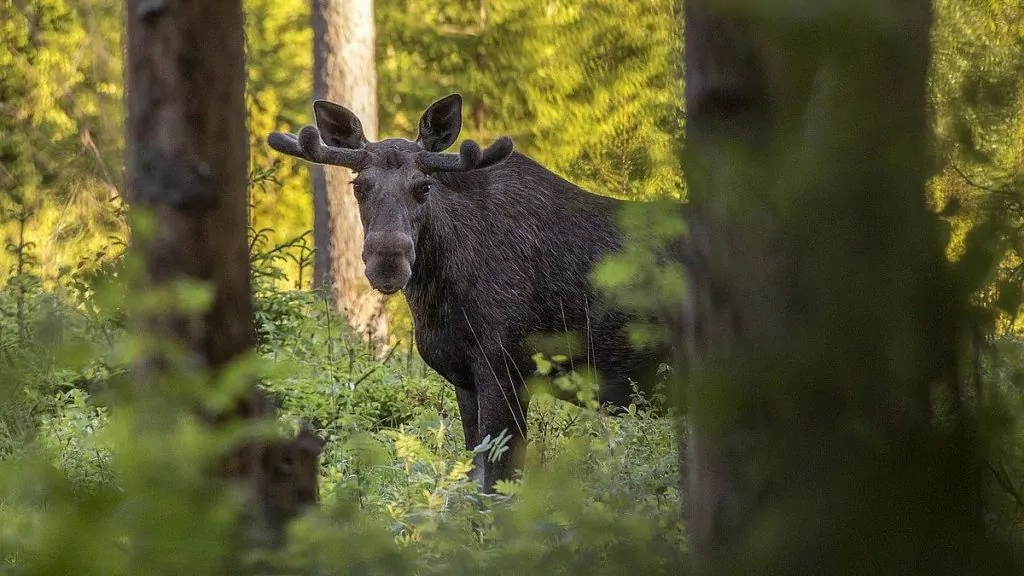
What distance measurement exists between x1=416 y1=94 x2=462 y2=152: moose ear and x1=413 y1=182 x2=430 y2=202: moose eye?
37cm

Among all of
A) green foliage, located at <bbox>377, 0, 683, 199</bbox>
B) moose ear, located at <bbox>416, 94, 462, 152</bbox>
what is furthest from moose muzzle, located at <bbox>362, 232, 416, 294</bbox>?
green foliage, located at <bbox>377, 0, 683, 199</bbox>

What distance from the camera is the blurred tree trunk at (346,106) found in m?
15.2

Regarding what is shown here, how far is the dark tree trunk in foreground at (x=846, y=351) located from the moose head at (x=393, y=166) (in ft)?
15.5

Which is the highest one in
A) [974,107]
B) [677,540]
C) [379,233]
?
[379,233]

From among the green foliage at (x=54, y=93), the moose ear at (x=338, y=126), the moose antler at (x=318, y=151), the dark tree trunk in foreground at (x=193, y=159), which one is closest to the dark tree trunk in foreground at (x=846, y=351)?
the dark tree trunk in foreground at (x=193, y=159)

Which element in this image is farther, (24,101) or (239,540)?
(24,101)

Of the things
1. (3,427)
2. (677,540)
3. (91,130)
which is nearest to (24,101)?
(91,130)

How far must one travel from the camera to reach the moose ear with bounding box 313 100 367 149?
24.3 ft

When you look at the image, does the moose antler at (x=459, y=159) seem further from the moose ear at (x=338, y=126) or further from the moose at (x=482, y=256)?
the moose ear at (x=338, y=126)

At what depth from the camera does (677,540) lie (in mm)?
2846

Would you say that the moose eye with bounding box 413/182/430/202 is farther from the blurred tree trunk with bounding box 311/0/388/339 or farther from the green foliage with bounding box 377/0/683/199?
the green foliage with bounding box 377/0/683/199

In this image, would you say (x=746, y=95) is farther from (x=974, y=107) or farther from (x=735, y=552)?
(x=735, y=552)

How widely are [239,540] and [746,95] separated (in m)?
1.25

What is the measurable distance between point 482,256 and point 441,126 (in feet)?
2.63
